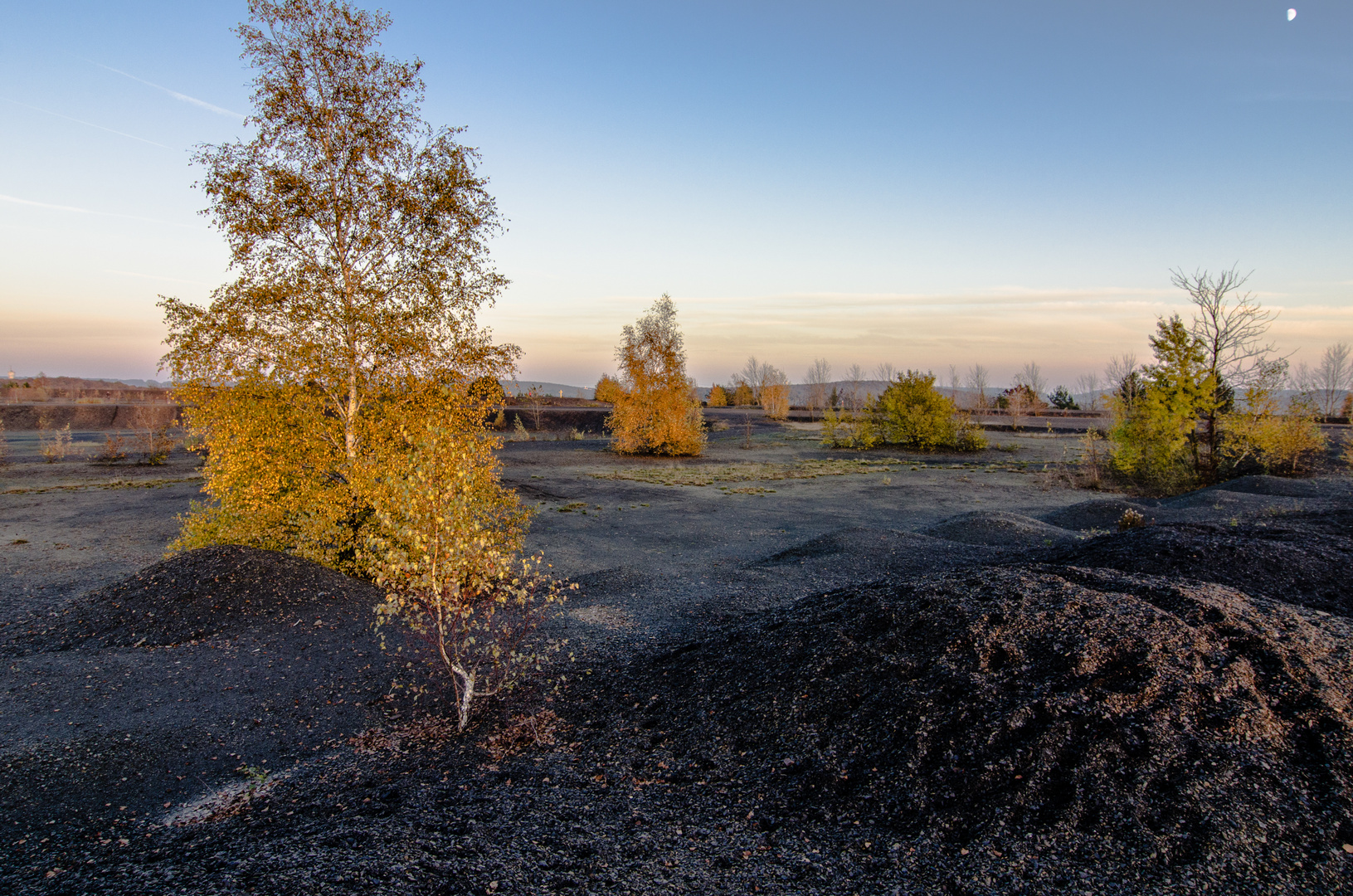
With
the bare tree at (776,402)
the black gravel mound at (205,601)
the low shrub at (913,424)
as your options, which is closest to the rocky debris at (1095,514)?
the black gravel mound at (205,601)

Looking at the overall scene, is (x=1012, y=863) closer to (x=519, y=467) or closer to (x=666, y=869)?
(x=666, y=869)

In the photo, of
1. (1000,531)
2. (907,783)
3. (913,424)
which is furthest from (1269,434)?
(907,783)

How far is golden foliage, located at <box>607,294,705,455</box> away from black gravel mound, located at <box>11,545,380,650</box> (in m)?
22.5

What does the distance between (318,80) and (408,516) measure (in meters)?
7.95

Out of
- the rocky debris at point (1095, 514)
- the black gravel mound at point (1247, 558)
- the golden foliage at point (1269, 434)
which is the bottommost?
the rocky debris at point (1095, 514)

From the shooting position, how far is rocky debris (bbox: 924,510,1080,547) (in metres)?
10.6

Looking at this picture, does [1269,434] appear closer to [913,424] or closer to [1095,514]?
[1095,514]

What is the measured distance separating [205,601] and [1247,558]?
448 inches

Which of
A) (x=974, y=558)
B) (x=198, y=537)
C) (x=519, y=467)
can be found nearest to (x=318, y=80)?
(x=198, y=537)

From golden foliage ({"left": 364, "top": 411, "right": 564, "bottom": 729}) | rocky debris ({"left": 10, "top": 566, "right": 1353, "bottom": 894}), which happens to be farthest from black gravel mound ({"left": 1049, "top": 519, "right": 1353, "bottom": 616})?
golden foliage ({"left": 364, "top": 411, "right": 564, "bottom": 729})

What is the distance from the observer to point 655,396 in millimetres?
30734

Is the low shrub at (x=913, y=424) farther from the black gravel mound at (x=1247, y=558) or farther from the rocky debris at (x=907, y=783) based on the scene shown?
the rocky debris at (x=907, y=783)

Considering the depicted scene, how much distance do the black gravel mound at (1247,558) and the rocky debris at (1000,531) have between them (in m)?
2.01

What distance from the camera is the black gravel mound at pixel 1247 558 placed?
253 inches
